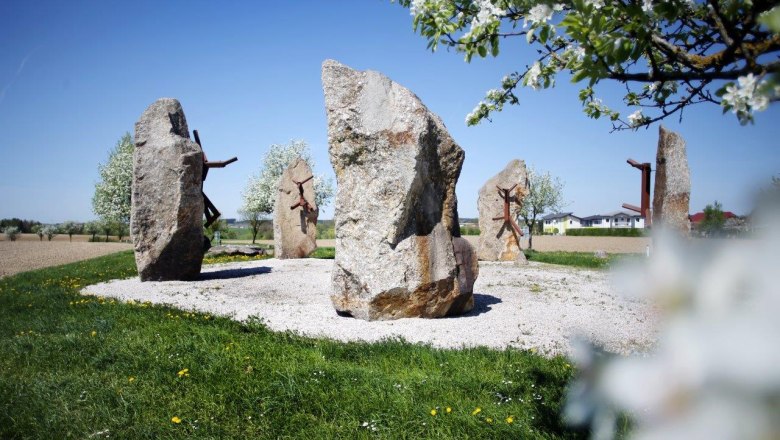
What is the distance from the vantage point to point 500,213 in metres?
21.0

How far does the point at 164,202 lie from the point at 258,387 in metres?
9.53

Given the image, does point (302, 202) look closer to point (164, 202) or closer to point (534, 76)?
point (164, 202)

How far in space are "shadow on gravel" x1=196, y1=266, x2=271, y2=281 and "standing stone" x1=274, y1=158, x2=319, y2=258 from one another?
12.8 ft

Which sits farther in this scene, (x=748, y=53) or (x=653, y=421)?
(x=748, y=53)

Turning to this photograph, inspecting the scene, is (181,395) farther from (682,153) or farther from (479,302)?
(682,153)

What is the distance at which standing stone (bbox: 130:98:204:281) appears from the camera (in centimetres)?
1291

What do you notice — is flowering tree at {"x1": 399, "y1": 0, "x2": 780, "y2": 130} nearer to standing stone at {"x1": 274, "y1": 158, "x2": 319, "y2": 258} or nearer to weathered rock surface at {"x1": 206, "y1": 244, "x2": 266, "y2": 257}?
standing stone at {"x1": 274, "y1": 158, "x2": 319, "y2": 258}

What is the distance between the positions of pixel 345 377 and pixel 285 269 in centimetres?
1122

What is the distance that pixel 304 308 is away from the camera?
9.65 meters

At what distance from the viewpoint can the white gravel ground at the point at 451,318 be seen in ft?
24.1

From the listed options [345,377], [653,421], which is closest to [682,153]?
[345,377]

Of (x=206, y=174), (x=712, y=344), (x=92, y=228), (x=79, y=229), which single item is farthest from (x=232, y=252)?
(x=79, y=229)

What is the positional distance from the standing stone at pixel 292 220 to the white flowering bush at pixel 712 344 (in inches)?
789

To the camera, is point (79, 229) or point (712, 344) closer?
point (712, 344)
